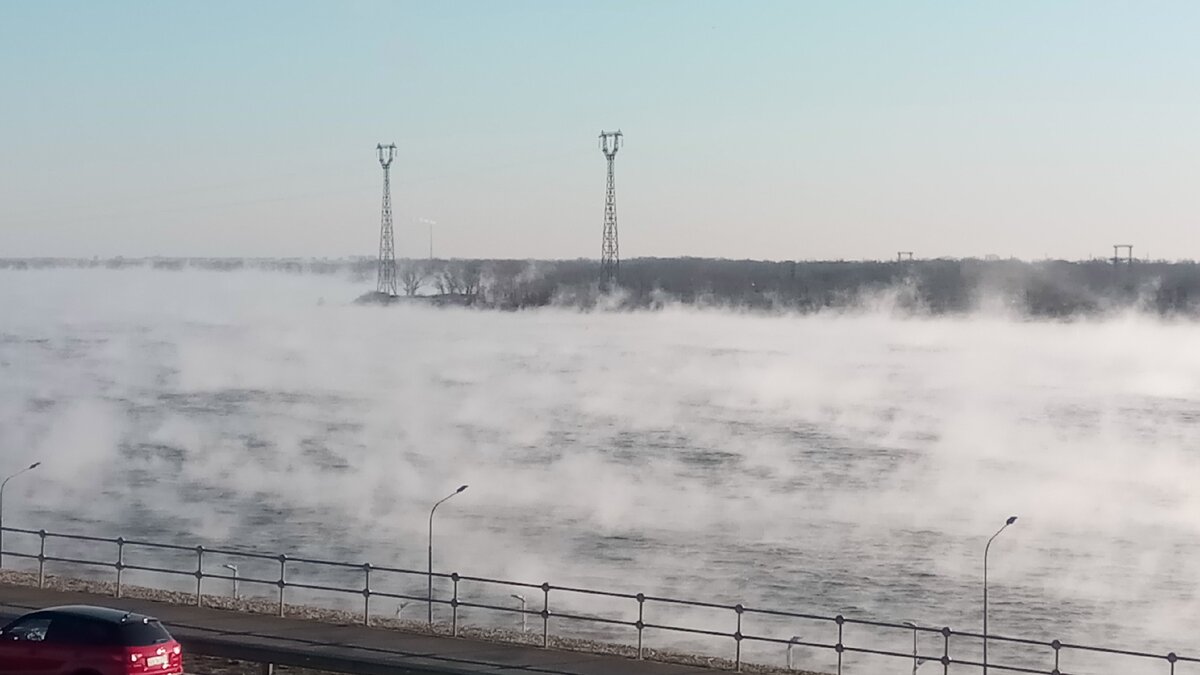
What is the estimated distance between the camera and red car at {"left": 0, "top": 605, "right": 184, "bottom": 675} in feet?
55.2

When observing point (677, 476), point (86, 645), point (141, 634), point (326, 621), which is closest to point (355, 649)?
point (326, 621)

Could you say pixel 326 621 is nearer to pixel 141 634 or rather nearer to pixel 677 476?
pixel 141 634

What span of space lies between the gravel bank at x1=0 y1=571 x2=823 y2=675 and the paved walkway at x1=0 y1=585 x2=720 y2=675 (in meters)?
0.31

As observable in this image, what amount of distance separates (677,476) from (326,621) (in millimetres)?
46339

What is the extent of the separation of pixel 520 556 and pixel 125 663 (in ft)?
111

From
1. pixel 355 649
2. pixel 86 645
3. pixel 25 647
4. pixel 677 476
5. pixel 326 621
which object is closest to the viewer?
pixel 86 645

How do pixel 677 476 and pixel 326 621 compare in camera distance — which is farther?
pixel 677 476

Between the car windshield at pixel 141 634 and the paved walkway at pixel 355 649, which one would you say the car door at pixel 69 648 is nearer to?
the car windshield at pixel 141 634

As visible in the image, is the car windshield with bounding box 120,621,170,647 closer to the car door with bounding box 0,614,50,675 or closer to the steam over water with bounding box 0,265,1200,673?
the car door with bounding box 0,614,50,675

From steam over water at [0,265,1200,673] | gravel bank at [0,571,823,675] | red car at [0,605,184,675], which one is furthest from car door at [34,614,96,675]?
steam over water at [0,265,1200,673]

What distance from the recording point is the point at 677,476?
70750mm

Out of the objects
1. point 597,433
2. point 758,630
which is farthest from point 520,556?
point 597,433

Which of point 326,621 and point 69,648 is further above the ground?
point 69,648

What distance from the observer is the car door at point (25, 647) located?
17.3 metres
